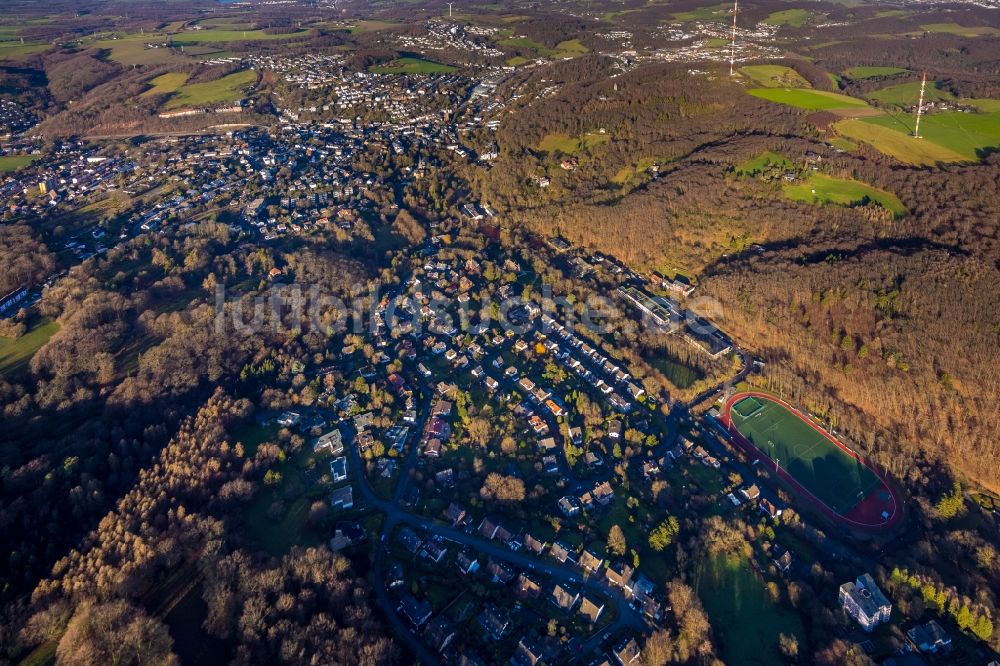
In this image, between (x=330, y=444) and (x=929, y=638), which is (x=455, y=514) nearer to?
(x=330, y=444)

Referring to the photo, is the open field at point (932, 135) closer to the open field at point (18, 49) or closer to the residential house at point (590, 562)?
the residential house at point (590, 562)

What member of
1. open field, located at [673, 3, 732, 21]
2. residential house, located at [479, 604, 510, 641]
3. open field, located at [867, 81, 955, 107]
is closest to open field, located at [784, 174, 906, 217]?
open field, located at [867, 81, 955, 107]

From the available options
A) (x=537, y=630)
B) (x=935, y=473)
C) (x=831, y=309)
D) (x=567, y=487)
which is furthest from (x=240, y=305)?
(x=935, y=473)

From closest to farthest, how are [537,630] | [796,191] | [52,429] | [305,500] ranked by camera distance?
1. [537,630]
2. [305,500]
3. [52,429]
4. [796,191]

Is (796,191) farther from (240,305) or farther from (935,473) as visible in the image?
(240,305)

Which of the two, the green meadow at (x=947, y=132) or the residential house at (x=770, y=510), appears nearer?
the residential house at (x=770, y=510)

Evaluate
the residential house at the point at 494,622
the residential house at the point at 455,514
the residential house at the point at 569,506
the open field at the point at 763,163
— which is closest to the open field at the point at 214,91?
the open field at the point at 763,163
